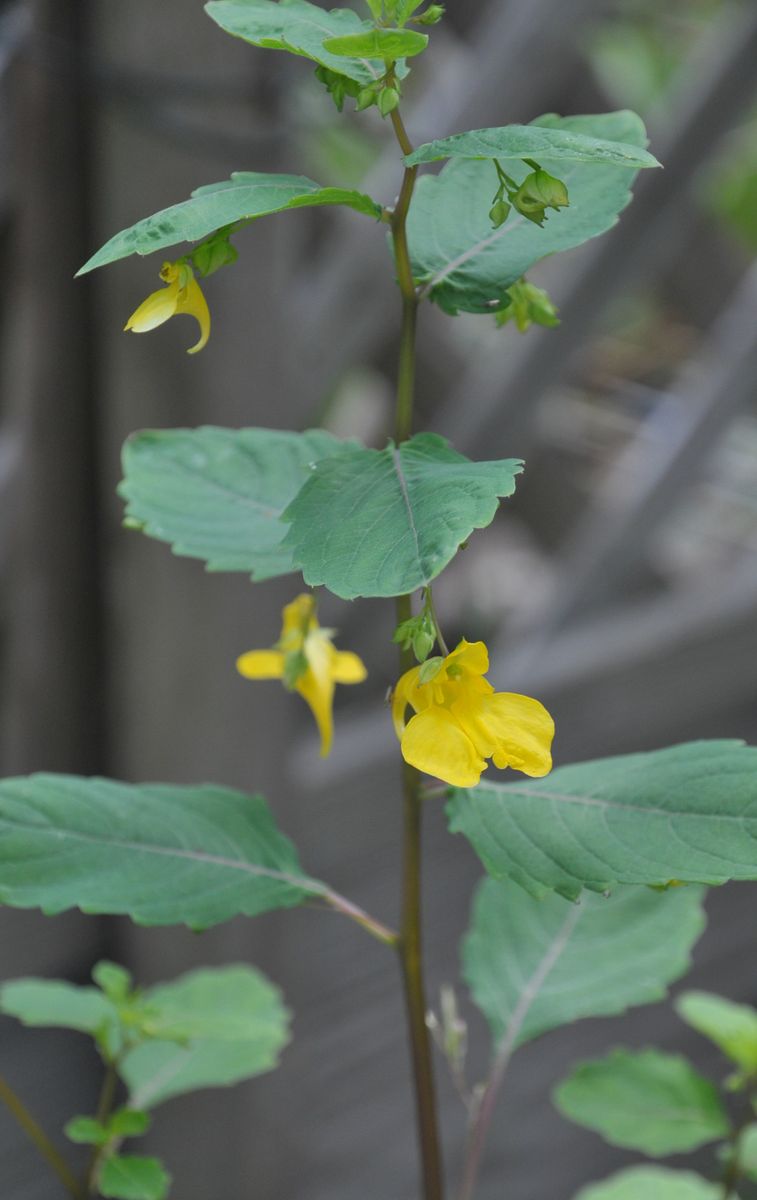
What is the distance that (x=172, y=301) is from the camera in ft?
1.27

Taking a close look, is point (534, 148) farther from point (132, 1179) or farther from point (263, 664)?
point (132, 1179)

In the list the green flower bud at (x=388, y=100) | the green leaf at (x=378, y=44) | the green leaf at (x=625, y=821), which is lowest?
the green leaf at (x=625, y=821)

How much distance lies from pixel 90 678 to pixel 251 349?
1.19 feet

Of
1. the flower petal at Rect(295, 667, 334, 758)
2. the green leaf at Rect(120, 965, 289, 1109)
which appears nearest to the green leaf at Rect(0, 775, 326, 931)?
the flower petal at Rect(295, 667, 334, 758)

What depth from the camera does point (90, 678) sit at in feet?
4.11

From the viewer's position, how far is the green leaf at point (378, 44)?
341 mm

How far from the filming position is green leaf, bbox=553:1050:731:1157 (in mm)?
652

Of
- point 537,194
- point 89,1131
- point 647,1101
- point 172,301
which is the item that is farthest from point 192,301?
point 647,1101

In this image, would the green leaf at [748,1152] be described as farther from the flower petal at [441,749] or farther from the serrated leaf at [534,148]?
the serrated leaf at [534,148]

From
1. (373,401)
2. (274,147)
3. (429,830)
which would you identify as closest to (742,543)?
(429,830)

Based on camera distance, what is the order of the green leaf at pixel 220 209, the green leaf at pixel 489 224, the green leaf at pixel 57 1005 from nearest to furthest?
the green leaf at pixel 220 209, the green leaf at pixel 489 224, the green leaf at pixel 57 1005

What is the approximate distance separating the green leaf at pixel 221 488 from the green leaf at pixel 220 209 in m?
0.15

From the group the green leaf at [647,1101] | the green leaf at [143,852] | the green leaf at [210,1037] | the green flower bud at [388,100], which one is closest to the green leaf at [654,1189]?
the green leaf at [647,1101]

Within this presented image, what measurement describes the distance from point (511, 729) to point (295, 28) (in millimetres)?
223
